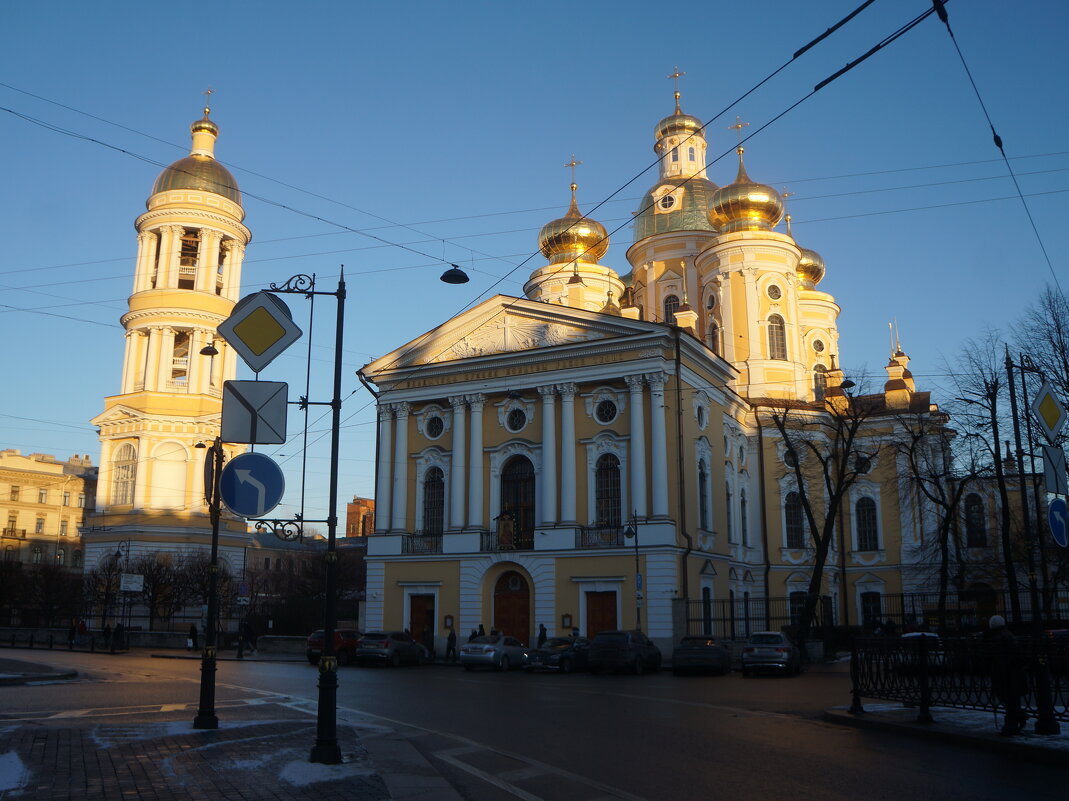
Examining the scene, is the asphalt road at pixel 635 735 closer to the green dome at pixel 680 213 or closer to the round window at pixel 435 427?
the round window at pixel 435 427

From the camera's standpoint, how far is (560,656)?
3016cm

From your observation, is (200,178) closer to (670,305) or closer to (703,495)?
(670,305)

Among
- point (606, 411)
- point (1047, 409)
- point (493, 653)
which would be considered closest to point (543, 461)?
point (606, 411)

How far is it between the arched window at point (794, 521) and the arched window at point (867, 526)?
3.38 meters

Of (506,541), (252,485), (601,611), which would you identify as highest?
(506,541)

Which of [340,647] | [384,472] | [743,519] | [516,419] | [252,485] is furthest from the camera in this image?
[743,519]

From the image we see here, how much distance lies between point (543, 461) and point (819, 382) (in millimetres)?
22345

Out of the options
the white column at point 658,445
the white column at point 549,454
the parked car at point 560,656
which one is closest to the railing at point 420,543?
the white column at point 549,454

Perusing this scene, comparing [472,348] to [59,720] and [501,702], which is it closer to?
[501,702]

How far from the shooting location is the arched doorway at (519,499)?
38.7 meters

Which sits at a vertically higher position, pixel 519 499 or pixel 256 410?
pixel 519 499

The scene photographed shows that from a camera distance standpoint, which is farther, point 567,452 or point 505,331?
point 505,331

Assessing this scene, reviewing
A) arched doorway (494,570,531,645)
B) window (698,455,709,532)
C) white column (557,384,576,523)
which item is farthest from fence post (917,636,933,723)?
arched doorway (494,570,531,645)

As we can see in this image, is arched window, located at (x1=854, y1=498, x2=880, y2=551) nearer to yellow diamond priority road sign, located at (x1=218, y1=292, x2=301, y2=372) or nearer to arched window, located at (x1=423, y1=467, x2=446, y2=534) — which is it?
arched window, located at (x1=423, y1=467, x2=446, y2=534)
